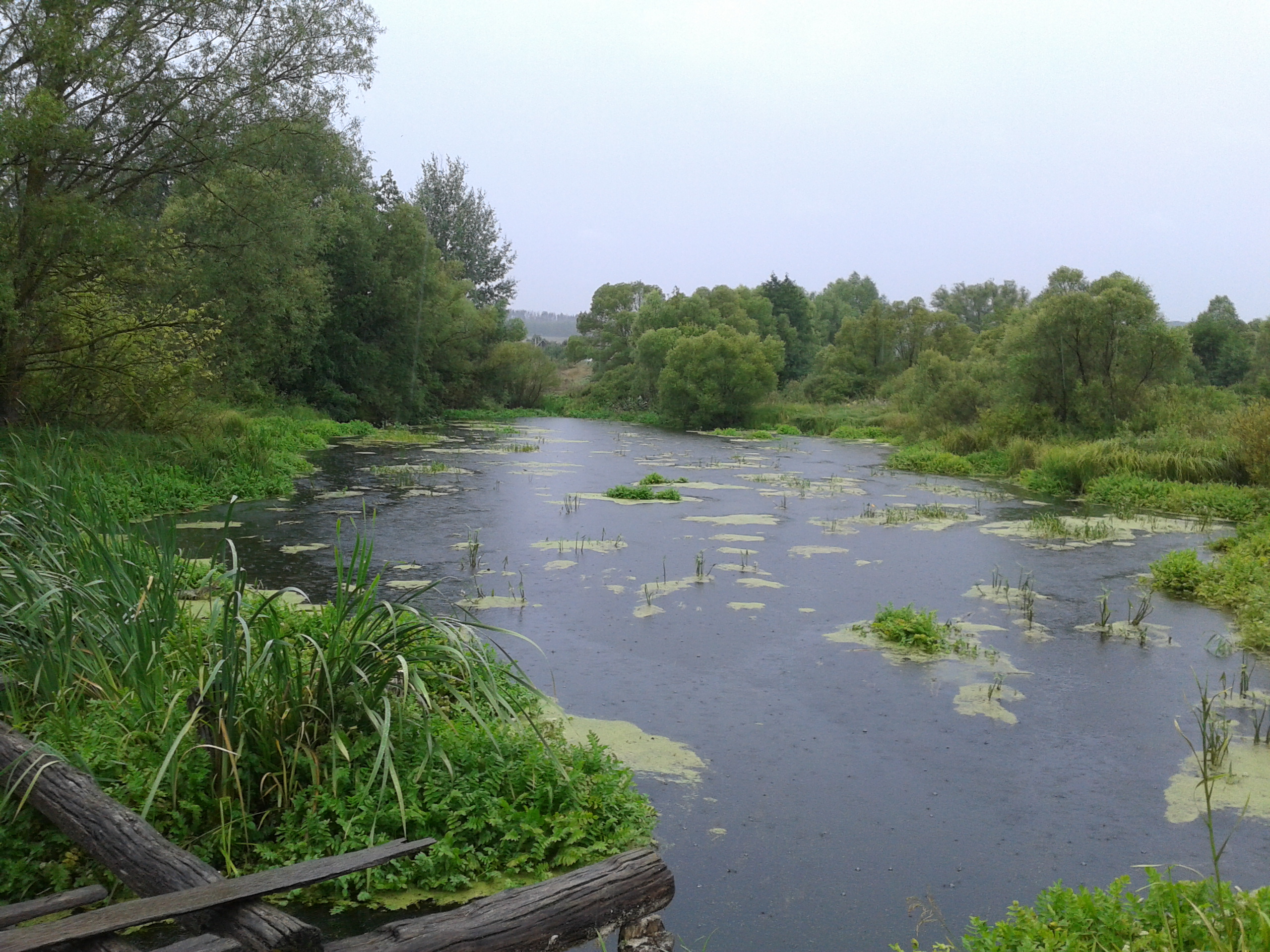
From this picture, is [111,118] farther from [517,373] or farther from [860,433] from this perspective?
[517,373]

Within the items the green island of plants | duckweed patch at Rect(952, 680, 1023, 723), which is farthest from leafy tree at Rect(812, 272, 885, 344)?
duckweed patch at Rect(952, 680, 1023, 723)

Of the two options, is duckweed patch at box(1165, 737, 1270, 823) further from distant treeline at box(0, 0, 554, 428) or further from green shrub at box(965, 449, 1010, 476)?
green shrub at box(965, 449, 1010, 476)

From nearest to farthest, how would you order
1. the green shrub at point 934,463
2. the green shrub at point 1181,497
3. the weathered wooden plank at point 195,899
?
the weathered wooden plank at point 195,899
the green shrub at point 1181,497
the green shrub at point 934,463

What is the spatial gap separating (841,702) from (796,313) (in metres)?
50.9

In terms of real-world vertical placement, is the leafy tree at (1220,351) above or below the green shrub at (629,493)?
above

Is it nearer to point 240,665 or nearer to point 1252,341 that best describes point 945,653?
point 240,665

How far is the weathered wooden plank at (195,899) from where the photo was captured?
262cm

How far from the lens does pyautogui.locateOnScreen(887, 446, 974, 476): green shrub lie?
19.2 m

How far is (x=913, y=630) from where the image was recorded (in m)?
7.08

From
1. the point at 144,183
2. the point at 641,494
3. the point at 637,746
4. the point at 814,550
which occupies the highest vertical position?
the point at 144,183

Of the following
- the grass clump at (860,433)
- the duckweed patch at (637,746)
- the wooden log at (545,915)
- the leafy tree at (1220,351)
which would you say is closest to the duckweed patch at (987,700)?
the duckweed patch at (637,746)

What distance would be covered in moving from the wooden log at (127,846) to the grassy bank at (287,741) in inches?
5.0

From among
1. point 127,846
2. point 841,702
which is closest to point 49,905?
point 127,846

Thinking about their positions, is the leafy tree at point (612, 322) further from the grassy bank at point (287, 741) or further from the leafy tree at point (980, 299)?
the grassy bank at point (287, 741)
